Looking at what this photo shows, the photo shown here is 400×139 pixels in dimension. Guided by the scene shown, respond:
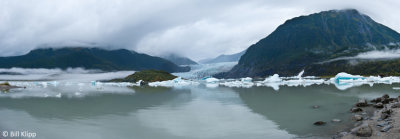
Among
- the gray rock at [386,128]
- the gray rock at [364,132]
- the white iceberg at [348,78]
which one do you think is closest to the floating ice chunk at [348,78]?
the white iceberg at [348,78]

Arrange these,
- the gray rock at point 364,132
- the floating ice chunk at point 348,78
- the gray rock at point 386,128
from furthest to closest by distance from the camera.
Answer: the floating ice chunk at point 348,78 < the gray rock at point 386,128 < the gray rock at point 364,132

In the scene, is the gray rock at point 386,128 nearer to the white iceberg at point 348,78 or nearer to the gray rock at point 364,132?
the gray rock at point 364,132

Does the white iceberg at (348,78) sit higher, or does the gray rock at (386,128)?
the white iceberg at (348,78)

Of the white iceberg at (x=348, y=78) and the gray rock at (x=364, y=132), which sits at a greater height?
the white iceberg at (x=348, y=78)

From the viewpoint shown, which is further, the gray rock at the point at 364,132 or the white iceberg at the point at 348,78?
the white iceberg at the point at 348,78

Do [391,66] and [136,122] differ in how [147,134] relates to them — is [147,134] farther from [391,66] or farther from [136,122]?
[391,66]

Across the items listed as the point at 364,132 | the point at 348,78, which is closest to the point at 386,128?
the point at 364,132

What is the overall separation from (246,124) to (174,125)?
6.73m

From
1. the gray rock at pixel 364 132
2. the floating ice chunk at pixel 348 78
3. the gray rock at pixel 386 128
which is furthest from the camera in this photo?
the floating ice chunk at pixel 348 78

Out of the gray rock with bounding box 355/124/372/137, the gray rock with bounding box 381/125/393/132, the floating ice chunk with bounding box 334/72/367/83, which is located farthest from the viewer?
the floating ice chunk with bounding box 334/72/367/83

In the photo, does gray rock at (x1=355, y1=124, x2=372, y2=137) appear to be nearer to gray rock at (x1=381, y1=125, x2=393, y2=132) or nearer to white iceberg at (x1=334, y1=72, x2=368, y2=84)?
gray rock at (x1=381, y1=125, x2=393, y2=132)

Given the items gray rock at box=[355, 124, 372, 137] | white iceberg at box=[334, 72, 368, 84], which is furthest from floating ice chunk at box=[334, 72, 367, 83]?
gray rock at box=[355, 124, 372, 137]

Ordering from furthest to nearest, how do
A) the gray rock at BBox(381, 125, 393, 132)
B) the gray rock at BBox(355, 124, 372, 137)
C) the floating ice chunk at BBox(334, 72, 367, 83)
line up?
the floating ice chunk at BBox(334, 72, 367, 83) < the gray rock at BBox(381, 125, 393, 132) < the gray rock at BBox(355, 124, 372, 137)

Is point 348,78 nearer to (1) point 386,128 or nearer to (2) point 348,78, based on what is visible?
(2) point 348,78
